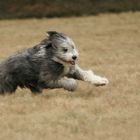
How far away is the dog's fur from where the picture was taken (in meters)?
9.18

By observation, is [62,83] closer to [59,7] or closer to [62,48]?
[62,48]

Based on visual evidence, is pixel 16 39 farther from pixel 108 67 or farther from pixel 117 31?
pixel 108 67

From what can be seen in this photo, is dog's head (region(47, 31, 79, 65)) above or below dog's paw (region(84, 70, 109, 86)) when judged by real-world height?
above

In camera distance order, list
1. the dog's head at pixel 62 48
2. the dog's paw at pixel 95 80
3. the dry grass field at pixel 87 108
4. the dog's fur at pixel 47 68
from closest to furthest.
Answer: the dry grass field at pixel 87 108 < the dog's head at pixel 62 48 < the dog's fur at pixel 47 68 < the dog's paw at pixel 95 80

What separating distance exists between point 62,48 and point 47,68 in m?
0.37

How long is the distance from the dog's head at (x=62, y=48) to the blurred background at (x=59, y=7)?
17751mm

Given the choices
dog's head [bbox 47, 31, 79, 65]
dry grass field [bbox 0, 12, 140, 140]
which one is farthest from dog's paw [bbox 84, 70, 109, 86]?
dog's head [bbox 47, 31, 79, 65]

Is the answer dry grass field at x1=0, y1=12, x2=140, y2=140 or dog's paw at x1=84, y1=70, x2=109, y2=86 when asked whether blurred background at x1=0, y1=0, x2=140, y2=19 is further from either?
dog's paw at x1=84, y1=70, x2=109, y2=86

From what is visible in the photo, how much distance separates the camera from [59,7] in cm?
2756

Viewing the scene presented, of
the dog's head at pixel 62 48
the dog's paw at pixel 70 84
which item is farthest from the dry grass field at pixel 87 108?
the dog's head at pixel 62 48

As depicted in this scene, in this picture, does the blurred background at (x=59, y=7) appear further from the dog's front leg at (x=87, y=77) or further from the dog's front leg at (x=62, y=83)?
the dog's front leg at (x=62, y=83)

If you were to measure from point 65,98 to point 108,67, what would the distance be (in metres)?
3.94

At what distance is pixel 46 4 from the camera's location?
28.0m

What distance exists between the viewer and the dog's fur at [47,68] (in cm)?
918
